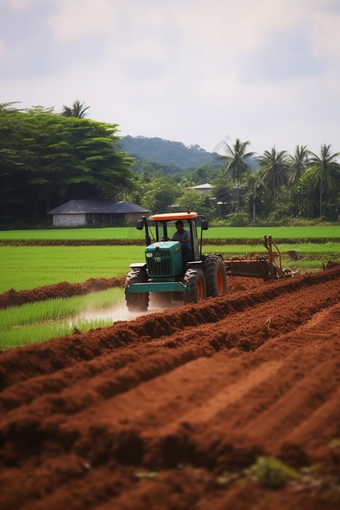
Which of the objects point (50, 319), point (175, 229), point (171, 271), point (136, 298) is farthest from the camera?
point (175, 229)

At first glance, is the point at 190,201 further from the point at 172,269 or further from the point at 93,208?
the point at 172,269

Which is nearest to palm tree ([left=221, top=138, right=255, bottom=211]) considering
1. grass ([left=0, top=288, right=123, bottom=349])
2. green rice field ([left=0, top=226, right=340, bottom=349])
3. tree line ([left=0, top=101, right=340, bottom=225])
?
tree line ([left=0, top=101, right=340, bottom=225])

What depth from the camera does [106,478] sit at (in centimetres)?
603

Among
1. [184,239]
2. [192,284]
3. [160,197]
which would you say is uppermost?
[160,197]

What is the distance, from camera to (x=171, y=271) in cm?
1625

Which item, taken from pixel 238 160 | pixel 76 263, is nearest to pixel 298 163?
pixel 238 160

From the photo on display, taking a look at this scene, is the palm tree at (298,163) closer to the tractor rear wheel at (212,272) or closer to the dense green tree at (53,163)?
the dense green tree at (53,163)

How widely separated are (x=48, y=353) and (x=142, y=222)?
755cm

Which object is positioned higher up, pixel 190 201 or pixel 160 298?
pixel 190 201

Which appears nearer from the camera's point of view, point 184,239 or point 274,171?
point 184,239

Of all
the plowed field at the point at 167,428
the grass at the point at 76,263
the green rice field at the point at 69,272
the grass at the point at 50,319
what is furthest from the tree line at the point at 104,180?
the plowed field at the point at 167,428

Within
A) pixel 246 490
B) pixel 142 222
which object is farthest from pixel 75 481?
pixel 142 222

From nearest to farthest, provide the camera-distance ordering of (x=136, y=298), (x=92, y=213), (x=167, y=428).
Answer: (x=167, y=428) → (x=136, y=298) → (x=92, y=213)

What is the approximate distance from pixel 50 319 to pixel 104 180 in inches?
2491
